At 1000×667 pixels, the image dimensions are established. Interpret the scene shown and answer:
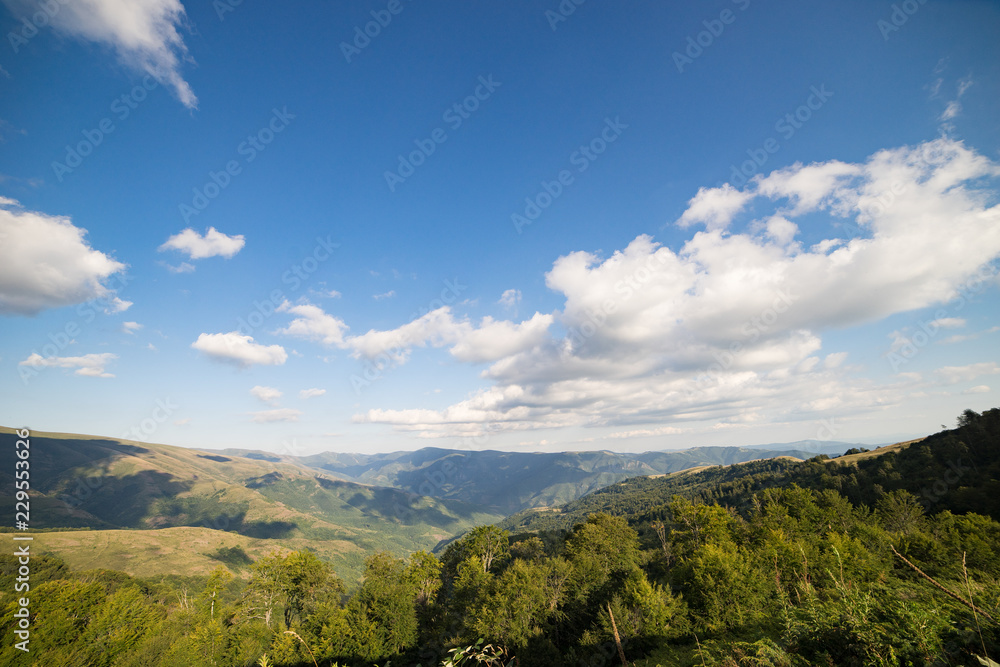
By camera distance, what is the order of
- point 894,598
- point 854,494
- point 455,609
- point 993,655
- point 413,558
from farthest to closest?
point 854,494, point 413,558, point 455,609, point 894,598, point 993,655

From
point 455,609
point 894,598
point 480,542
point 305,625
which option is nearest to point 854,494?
point 480,542

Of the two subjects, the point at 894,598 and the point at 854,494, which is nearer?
the point at 894,598

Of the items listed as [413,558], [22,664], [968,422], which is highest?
[968,422]

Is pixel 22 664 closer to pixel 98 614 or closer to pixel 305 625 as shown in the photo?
pixel 98 614

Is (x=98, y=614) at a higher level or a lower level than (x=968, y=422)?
lower

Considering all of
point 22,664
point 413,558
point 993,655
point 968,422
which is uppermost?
point 968,422

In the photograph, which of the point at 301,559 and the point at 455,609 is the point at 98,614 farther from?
the point at 455,609

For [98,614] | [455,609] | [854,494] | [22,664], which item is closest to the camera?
[22,664]

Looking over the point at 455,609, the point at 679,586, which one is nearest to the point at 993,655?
the point at 679,586

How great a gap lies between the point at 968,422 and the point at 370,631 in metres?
167

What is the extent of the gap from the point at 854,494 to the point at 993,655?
449 feet

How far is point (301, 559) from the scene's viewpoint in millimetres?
55719

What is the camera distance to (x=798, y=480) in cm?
14400

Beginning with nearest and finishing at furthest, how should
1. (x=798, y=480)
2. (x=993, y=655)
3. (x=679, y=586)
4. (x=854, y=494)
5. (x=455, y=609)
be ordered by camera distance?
1. (x=993, y=655)
2. (x=679, y=586)
3. (x=455, y=609)
4. (x=854, y=494)
5. (x=798, y=480)
